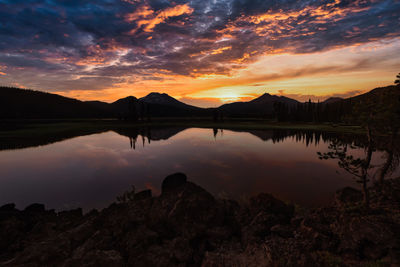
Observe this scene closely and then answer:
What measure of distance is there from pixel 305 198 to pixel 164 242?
1260 centimetres

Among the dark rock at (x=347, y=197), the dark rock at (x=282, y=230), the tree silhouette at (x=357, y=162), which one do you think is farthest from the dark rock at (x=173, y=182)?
the dark rock at (x=347, y=197)

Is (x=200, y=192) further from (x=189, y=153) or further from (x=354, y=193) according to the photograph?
(x=189, y=153)

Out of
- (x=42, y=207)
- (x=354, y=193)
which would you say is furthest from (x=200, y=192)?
(x=42, y=207)

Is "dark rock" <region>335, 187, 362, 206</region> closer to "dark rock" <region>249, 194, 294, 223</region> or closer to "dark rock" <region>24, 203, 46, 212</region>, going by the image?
"dark rock" <region>249, 194, 294, 223</region>

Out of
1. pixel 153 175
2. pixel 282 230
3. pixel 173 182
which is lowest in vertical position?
pixel 153 175

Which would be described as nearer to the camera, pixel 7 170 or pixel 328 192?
pixel 328 192

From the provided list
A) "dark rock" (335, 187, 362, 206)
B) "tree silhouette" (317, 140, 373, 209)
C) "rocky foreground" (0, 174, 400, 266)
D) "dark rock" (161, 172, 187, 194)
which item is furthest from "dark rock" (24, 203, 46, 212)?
"dark rock" (335, 187, 362, 206)

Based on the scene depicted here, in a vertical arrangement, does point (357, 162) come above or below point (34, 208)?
above

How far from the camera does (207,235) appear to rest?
959 centimetres

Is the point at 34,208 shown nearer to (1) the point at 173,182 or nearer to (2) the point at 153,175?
(1) the point at 173,182

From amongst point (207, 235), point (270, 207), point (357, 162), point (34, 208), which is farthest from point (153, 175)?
point (357, 162)

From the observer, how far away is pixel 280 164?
87.4 ft

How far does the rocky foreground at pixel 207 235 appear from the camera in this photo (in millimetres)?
7605

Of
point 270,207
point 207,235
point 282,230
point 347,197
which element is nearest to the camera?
point 282,230
